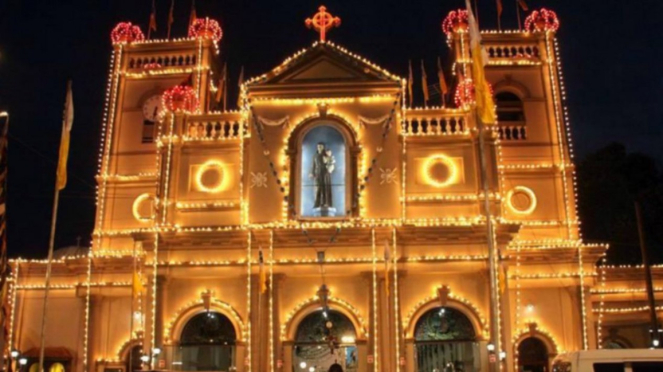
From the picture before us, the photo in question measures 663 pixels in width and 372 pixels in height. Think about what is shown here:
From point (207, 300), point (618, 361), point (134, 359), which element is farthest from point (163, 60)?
point (618, 361)

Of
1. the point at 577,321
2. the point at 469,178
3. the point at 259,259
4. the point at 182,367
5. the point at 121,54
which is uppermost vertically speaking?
the point at 121,54

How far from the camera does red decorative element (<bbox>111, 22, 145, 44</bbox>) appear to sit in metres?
34.3

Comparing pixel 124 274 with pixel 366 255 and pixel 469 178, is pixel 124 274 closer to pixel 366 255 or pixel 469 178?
pixel 366 255

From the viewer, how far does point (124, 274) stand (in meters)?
30.7

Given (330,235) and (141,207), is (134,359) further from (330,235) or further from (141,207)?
(330,235)

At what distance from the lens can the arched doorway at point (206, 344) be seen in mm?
26859

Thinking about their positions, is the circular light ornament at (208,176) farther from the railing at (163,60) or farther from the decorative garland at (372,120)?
the railing at (163,60)

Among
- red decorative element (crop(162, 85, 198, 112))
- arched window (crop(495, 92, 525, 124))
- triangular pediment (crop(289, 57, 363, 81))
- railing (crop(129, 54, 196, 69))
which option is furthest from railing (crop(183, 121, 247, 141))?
arched window (crop(495, 92, 525, 124))

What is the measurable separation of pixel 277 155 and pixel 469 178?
733 centimetres

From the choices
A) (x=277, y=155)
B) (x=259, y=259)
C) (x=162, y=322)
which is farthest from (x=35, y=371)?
(x=277, y=155)

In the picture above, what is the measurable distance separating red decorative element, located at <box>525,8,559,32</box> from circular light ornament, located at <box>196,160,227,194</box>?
51.0 ft

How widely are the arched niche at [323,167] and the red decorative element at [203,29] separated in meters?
8.71

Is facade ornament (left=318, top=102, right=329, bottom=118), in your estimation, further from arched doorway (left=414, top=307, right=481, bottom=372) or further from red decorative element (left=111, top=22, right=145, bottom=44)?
red decorative element (left=111, top=22, right=145, bottom=44)

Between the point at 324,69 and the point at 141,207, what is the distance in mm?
10118
